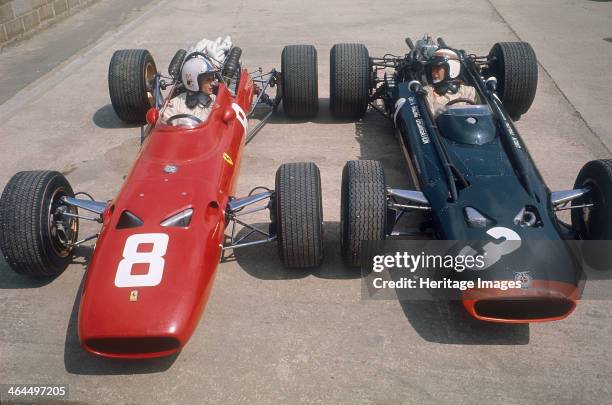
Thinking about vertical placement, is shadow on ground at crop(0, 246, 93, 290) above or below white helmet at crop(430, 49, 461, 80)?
below

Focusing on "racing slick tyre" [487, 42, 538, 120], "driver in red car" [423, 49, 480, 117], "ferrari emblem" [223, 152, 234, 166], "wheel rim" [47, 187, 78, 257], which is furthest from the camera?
"racing slick tyre" [487, 42, 538, 120]

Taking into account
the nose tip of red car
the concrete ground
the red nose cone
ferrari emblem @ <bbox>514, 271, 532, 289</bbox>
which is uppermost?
the red nose cone

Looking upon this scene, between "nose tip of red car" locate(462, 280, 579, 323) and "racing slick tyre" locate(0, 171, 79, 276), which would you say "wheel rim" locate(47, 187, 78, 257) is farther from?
"nose tip of red car" locate(462, 280, 579, 323)

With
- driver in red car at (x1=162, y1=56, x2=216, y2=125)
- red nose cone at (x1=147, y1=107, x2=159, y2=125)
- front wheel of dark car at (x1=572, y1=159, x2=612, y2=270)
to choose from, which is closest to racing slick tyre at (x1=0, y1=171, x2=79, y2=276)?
red nose cone at (x1=147, y1=107, x2=159, y2=125)

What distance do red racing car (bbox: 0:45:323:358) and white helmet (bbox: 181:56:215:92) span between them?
46 cm

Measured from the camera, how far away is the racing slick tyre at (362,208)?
14.6 feet

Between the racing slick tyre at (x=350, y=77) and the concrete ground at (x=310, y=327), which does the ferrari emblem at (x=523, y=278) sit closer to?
the concrete ground at (x=310, y=327)

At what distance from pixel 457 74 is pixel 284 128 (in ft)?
8.31

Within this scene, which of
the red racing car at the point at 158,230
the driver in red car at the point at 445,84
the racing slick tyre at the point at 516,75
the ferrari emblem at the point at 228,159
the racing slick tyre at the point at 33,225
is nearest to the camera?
the red racing car at the point at 158,230

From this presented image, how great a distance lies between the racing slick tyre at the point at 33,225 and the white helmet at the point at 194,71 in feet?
6.34

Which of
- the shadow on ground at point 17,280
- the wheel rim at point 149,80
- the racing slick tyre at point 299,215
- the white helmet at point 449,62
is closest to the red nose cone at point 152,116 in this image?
the shadow on ground at point 17,280

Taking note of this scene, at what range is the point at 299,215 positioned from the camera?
14.7 feet

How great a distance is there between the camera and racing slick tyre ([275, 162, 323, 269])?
177 inches

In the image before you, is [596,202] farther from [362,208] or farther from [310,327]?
[310,327]
